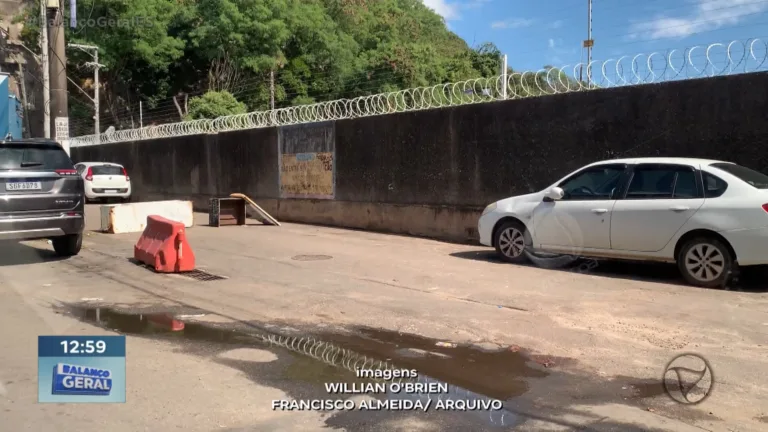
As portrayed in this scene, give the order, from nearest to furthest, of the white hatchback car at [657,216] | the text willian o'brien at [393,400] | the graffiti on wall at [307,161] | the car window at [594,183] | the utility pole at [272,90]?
the text willian o'brien at [393,400] → the white hatchback car at [657,216] → the car window at [594,183] → the graffiti on wall at [307,161] → the utility pole at [272,90]

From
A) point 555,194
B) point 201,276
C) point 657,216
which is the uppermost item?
point 555,194

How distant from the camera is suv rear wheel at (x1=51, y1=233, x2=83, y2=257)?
10.2 meters

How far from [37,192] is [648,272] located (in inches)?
344

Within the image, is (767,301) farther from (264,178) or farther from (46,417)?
(264,178)

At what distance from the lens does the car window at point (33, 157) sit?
352 inches

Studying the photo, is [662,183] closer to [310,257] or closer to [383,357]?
[383,357]

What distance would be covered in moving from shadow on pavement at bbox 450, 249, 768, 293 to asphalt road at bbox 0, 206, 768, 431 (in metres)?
0.08

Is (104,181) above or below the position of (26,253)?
above

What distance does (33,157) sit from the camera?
9.18 metres

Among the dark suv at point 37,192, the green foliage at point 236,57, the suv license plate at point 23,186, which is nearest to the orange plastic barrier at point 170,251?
the dark suv at point 37,192

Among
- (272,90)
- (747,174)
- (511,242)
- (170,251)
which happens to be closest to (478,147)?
(511,242)

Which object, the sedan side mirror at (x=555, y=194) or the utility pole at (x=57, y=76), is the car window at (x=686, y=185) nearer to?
the sedan side mirror at (x=555, y=194)

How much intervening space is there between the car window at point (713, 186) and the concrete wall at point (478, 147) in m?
1.30

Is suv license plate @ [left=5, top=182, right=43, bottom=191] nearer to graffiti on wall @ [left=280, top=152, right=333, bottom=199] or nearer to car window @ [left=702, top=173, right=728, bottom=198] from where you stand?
graffiti on wall @ [left=280, top=152, right=333, bottom=199]
